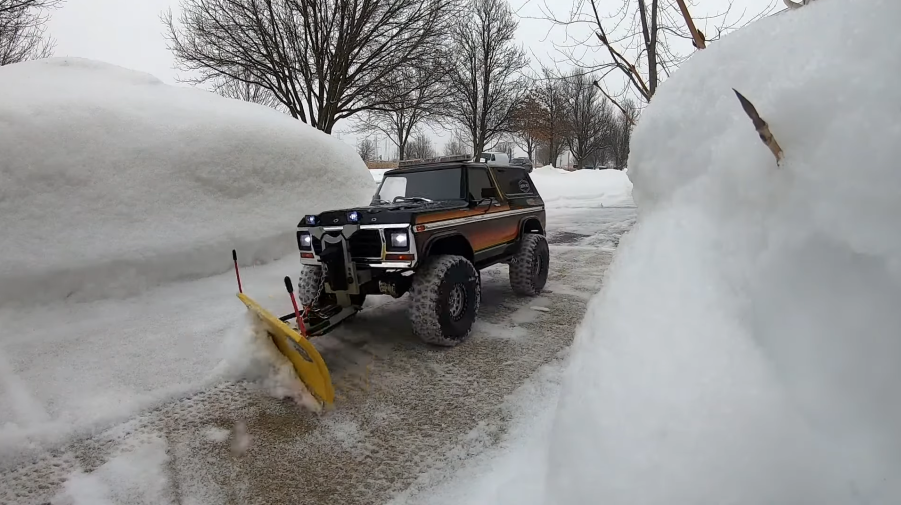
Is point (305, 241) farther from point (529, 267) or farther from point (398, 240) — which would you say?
point (529, 267)

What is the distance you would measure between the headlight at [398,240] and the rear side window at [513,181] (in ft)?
7.53

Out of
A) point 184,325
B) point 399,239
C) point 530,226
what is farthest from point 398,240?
point 530,226

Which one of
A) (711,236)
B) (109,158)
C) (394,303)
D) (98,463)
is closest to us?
(711,236)

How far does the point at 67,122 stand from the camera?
557cm

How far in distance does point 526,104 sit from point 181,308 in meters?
22.7

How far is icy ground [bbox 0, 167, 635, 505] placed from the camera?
2750 mm

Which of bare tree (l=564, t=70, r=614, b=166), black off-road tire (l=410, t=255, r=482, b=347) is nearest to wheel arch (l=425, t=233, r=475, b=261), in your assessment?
black off-road tire (l=410, t=255, r=482, b=347)

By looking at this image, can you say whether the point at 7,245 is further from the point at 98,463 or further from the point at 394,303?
the point at 394,303

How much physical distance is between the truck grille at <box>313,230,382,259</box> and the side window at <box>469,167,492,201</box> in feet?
4.86

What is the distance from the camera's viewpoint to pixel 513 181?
6.59 metres

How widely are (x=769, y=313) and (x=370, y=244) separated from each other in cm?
334

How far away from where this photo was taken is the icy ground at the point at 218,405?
2.75m

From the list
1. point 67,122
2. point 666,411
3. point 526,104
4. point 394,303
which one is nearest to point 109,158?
point 67,122

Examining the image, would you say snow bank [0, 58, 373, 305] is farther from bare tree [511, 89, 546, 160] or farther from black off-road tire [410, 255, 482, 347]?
bare tree [511, 89, 546, 160]
